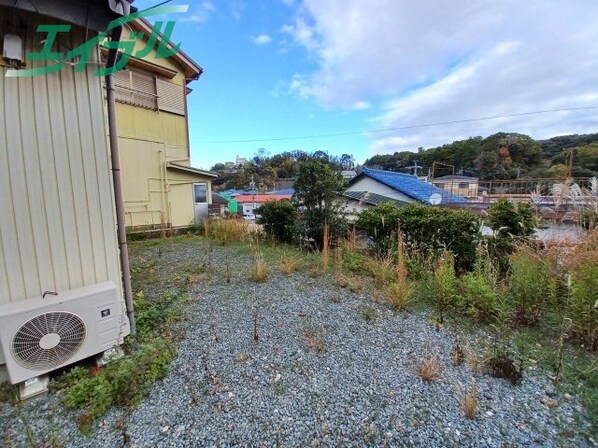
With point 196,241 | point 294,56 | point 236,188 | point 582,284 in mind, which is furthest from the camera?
point 236,188

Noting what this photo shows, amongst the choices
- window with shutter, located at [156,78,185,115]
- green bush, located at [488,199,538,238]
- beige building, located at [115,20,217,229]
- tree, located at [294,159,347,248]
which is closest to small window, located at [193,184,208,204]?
beige building, located at [115,20,217,229]

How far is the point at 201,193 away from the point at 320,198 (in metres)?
5.81

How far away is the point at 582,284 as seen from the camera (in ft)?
8.07

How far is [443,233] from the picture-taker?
4.93 meters

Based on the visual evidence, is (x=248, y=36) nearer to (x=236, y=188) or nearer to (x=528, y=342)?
(x=528, y=342)

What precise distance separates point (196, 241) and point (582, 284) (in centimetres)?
762

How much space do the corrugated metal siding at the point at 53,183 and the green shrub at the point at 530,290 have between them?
4258 millimetres

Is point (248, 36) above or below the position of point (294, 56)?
below

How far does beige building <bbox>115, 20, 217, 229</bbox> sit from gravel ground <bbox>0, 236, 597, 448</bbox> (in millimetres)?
6811

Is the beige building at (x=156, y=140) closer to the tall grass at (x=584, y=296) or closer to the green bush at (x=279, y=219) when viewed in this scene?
the green bush at (x=279, y=219)

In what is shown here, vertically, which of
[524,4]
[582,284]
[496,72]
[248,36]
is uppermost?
[496,72]

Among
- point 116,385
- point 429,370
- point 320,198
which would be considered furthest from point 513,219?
point 116,385

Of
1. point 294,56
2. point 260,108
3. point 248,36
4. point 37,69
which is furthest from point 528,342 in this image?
point 260,108

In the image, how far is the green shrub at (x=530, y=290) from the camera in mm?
2850
